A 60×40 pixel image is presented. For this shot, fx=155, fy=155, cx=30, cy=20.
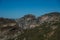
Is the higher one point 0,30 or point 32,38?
point 0,30

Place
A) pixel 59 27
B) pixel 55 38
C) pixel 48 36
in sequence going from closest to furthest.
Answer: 1. pixel 55 38
2. pixel 48 36
3. pixel 59 27

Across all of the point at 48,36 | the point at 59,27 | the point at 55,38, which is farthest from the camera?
the point at 59,27

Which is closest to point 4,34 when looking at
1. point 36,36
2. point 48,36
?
point 36,36

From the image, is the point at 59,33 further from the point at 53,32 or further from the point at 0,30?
the point at 0,30

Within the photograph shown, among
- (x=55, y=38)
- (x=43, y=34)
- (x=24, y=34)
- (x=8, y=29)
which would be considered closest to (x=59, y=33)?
(x=55, y=38)

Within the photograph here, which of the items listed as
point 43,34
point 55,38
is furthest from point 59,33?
point 43,34

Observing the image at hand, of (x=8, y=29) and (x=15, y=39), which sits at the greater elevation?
(x=8, y=29)

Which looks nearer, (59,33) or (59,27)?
(59,33)

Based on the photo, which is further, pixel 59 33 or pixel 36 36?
pixel 36 36

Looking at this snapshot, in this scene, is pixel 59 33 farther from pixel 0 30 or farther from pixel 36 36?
pixel 0 30
